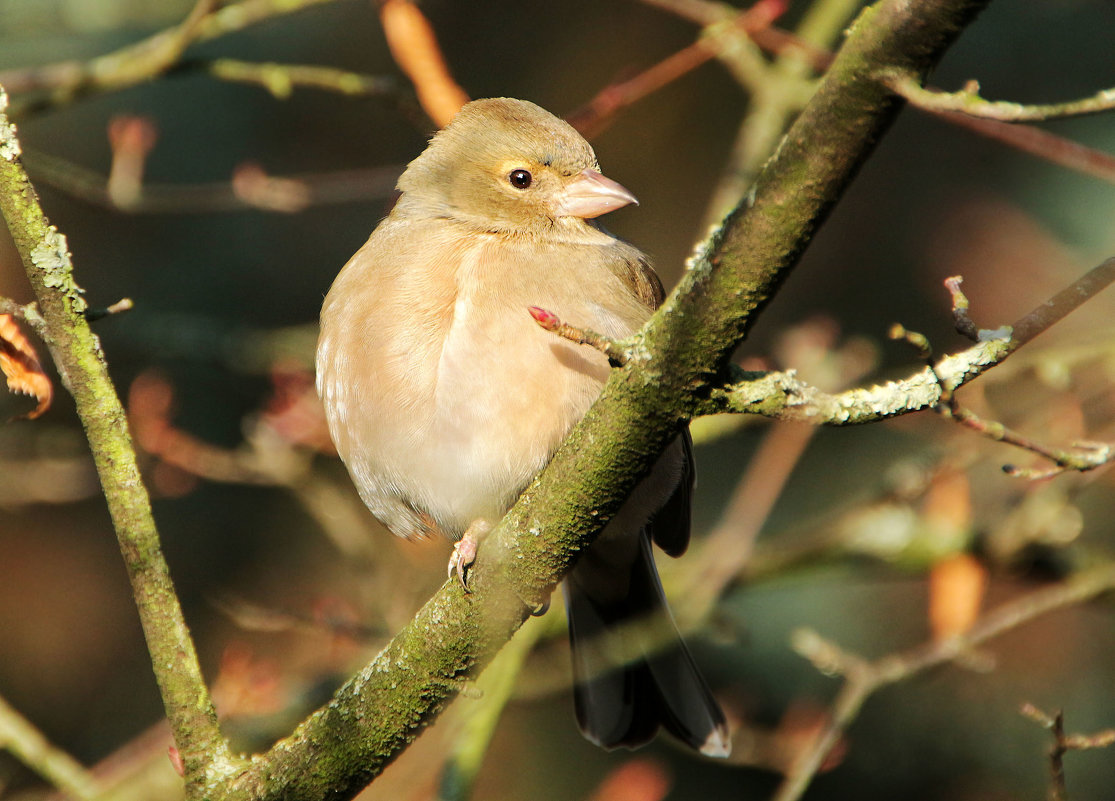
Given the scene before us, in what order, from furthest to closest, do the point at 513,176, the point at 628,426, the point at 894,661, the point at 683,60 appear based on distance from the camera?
the point at 683,60 → the point at 894,661 → the point at 513,176 → the point at 628,426

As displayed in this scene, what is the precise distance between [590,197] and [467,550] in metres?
1.26

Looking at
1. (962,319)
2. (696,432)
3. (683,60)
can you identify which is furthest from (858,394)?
(683,60)

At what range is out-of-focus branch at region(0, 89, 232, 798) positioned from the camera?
7.93ft

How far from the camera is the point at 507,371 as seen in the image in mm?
2842

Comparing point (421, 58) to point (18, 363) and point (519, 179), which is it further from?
point (18, 363)

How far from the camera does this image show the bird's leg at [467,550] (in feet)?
8.10

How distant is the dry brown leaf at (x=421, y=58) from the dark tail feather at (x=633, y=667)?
161 centimetres

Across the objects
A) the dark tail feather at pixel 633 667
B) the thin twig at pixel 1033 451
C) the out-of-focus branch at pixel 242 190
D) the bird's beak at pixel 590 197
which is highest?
the thin twig at pixel 1033 451

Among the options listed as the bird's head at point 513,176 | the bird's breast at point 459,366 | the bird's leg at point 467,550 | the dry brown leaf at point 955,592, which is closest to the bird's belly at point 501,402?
Answer: the bird's breast at point 459,366

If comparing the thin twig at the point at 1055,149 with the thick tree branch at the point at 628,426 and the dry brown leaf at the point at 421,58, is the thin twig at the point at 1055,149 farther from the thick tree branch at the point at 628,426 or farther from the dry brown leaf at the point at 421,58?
the dry brown leaf at the point at 421,58

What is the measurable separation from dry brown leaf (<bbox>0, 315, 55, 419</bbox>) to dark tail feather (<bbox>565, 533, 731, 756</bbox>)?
187cm

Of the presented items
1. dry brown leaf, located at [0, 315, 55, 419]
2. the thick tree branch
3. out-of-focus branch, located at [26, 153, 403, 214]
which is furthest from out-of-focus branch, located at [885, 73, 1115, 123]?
out-of-focus branch, located at [26, 153, 403, 214]

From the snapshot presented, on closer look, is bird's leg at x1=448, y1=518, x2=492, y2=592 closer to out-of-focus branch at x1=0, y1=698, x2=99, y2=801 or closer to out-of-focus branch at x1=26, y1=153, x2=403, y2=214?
out-of-focus branch at x1=0, y1=698, x2=99, y2=801

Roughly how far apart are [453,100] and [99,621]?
141 inches
